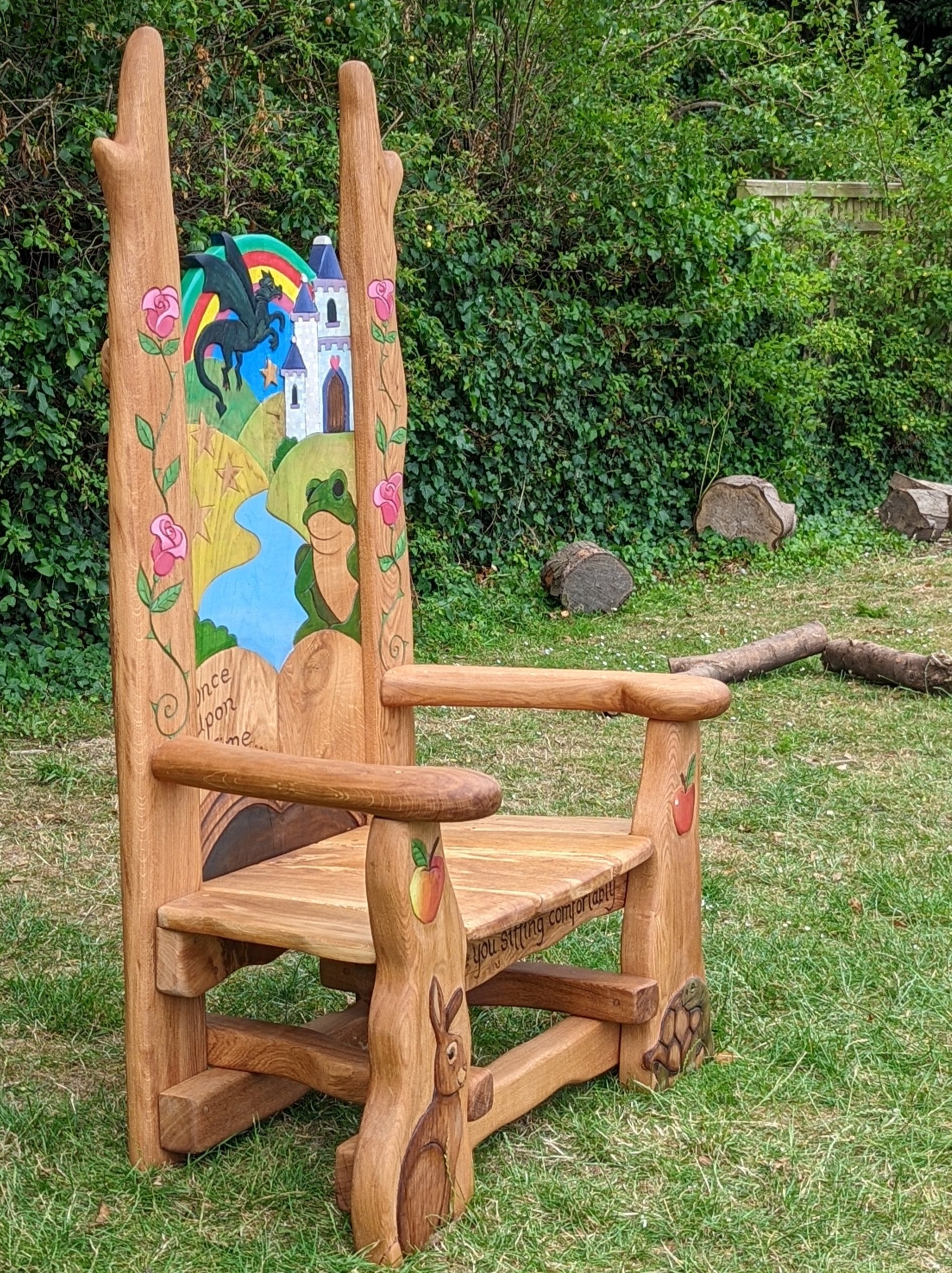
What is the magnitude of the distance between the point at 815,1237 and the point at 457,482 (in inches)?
231

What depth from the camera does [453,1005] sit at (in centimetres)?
219

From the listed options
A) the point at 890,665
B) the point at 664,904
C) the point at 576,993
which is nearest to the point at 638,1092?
the point at 576,993

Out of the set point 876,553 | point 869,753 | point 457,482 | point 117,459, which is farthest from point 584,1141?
point 876,553

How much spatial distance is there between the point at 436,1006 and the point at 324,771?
0.39 meters

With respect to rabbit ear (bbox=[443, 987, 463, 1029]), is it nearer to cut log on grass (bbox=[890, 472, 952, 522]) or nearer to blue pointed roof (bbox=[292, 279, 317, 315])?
blue pointed roof (bbox=[292, 279, 317, 315])

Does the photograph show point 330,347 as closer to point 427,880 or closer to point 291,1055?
point 427,880

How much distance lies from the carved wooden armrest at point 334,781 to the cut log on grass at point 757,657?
3907 millimetres

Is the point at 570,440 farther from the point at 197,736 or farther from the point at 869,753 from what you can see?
the point at 197,736

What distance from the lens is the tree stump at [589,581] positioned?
795 cm

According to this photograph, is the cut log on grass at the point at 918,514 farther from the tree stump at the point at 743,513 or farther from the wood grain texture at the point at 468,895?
the wood grain texture at the point at 468,895

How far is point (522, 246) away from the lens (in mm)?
8125

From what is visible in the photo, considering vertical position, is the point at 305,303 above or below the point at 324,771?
above

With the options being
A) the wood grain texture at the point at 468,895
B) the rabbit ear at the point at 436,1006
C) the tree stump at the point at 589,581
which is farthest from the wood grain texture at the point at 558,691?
the tree stump at the point at 589,581

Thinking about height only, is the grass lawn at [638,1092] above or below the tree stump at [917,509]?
below
